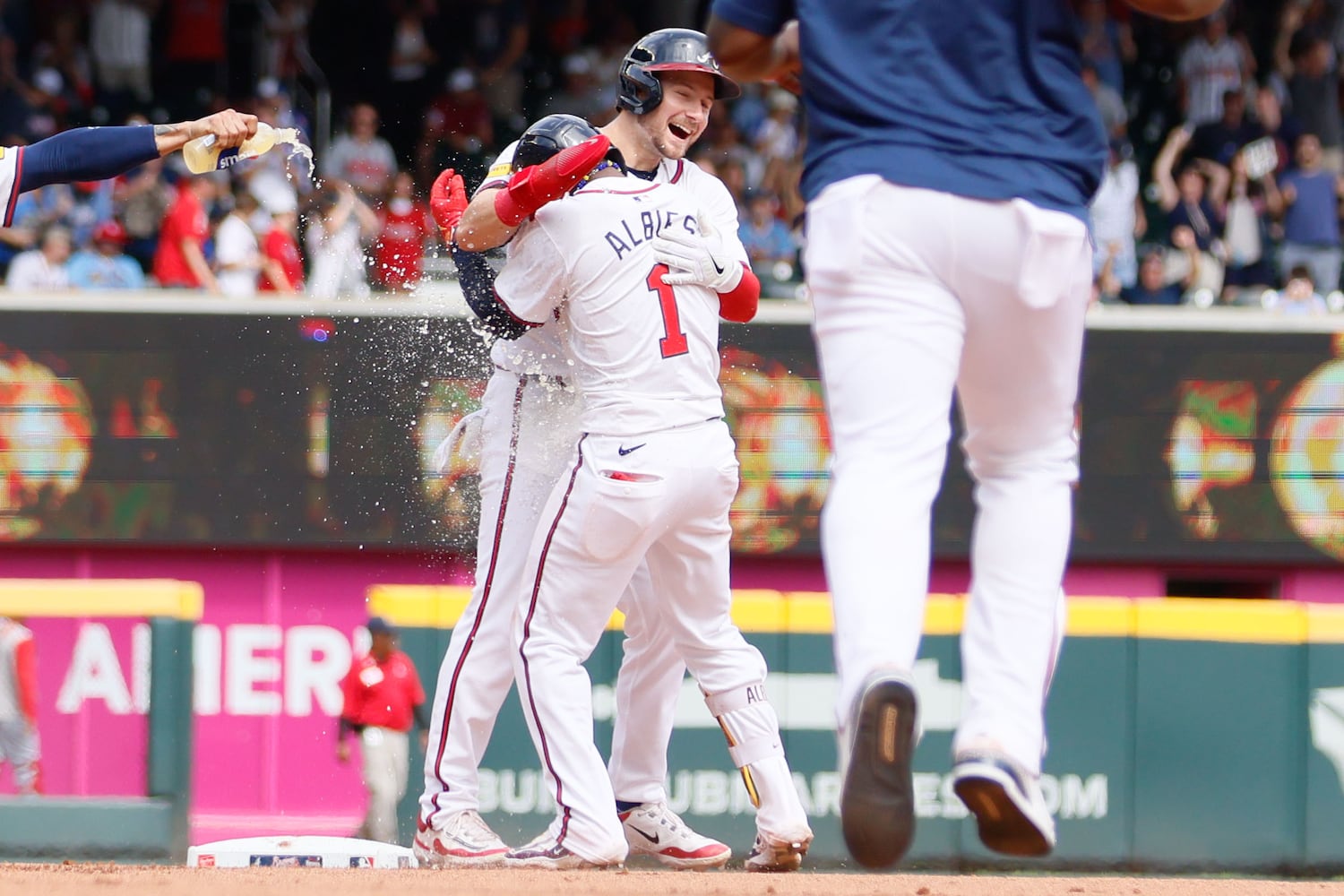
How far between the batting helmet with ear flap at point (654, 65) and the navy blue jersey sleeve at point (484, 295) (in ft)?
1.99

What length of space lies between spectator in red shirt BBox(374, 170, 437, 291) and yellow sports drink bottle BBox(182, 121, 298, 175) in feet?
12.8

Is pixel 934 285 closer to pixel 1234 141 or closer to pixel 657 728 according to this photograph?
pixel 657 728

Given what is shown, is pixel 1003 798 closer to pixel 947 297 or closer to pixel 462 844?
pixel 947 297

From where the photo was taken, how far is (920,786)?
8.41 meters

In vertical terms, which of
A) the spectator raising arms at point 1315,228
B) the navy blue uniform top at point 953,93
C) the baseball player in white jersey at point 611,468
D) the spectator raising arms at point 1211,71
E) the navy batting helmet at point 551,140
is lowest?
the baseball player in white jersey at point 611,468

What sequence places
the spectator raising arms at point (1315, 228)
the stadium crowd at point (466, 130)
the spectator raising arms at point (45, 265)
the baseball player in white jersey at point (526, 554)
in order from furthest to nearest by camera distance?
the spectator raising arms at point (1315, 228), the stadium crowd at point (466, 130), the spectator raising arms at point (45, 265), the baseball player in white jersey at point (526, 554)

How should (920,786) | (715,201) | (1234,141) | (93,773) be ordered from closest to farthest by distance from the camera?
(715,201)
(93,773)
(920,786)
(1234,141)

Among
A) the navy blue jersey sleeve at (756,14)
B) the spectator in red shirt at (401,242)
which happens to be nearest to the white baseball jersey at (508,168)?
the navy blue jersey sleeve at (756,14)

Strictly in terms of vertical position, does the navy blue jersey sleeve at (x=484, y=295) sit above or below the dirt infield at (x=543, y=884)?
above

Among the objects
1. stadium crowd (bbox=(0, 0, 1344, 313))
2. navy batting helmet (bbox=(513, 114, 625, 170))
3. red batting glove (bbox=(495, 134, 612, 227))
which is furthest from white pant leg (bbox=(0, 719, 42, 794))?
red batting glove (bbox=(495, 134, 612, 227))

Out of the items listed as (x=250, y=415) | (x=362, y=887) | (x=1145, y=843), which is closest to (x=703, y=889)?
(x=362, y=887)

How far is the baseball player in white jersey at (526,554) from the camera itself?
534 centimetres

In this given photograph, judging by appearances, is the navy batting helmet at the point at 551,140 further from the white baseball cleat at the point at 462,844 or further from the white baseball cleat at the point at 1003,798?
the white baseball cleat at the point at 1003,798

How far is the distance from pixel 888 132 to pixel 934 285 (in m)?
0.28
